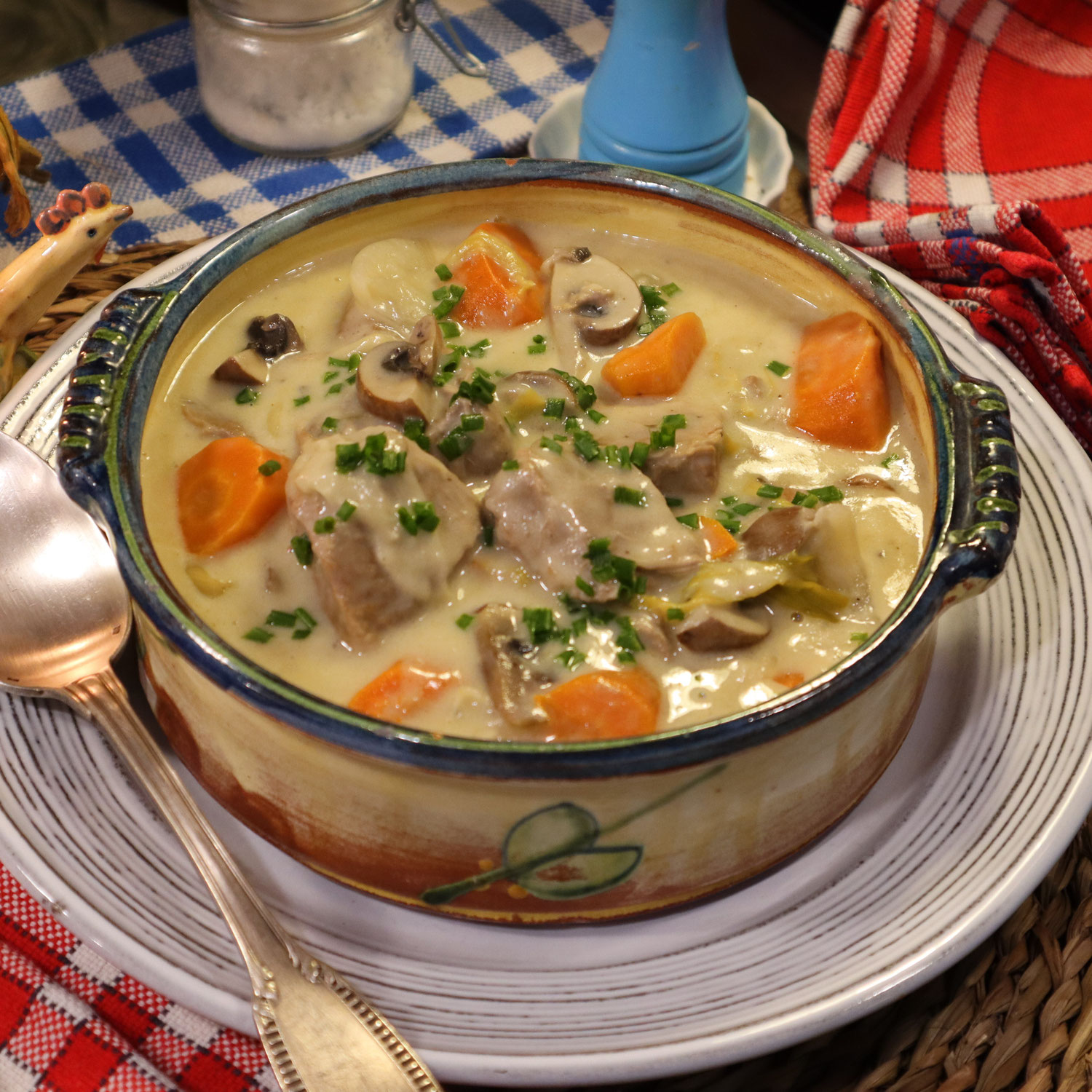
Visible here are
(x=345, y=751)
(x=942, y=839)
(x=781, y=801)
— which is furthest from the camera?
(x=942, y=839)

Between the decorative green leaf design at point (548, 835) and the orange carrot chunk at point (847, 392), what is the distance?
946 mm

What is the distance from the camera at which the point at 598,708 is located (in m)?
1.63

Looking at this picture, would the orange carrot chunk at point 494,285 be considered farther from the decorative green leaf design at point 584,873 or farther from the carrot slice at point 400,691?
the decorative green leaf design at point 584,873

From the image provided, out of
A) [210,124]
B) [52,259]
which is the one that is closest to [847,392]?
[52,259]

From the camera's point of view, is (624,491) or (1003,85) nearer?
(624,491)

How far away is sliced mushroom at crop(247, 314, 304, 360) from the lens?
2174 mm

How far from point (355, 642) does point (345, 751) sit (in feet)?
1.15

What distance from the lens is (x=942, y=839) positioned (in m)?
1.66

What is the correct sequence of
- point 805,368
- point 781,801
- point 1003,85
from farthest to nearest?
1. point 1003,85
2. point 805,368
3. point 781,801

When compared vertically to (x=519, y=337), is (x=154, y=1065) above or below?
below

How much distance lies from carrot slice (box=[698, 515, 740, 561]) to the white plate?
15.6 inches

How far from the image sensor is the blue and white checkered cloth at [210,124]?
10.3 feet

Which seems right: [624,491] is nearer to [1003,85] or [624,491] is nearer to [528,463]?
[528,463]

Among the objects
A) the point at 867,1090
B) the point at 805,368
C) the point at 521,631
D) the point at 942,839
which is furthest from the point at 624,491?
the point at 867,1090
